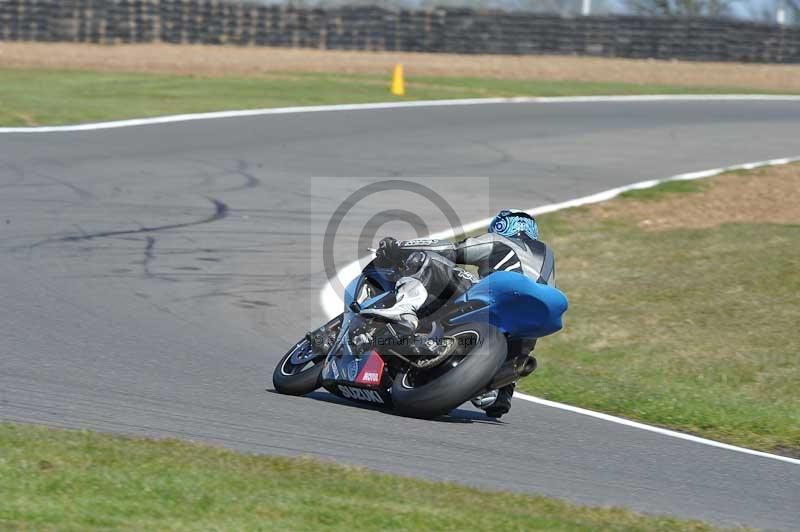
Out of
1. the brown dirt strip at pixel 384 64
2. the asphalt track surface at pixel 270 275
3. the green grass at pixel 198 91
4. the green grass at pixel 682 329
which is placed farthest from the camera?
the brown dirt strip at pixel 384 64

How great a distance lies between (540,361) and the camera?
1037 centimetres

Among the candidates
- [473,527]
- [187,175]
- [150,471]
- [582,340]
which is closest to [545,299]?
[473,527]

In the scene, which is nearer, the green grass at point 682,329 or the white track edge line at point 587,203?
the white track edge line at point 587,203

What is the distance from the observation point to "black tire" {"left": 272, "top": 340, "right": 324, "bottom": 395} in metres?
8.06

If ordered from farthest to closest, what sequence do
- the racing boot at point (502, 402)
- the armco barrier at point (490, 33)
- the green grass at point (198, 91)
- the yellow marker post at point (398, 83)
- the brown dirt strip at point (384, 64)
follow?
the armco barrier at point (490, 33) → the brown dirt strip at point (384, 64) → the yellow marker post at point (398, 83) → the green grass at point (198, 91) → the racing boot at point (502, 402)

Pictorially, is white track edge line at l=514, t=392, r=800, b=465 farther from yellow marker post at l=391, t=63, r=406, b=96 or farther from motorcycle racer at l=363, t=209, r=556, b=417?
yellow marker post at l=391, t=63, r=406, b=96

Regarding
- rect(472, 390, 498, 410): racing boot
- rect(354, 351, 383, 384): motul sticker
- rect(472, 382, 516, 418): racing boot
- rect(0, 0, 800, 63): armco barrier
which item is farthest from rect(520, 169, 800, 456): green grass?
rect(0, 0, 800, 63): armco barrier

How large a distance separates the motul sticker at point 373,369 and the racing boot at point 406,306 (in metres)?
0.29

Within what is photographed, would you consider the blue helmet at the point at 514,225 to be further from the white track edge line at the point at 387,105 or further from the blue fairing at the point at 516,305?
the white track edge line at the point at 387,105

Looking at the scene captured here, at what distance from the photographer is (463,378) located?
736cm

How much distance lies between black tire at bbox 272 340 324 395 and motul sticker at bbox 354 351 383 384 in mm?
398

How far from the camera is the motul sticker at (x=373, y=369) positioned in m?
7.68

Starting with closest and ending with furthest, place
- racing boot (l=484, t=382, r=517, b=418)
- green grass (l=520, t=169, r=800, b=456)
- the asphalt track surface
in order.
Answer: the asphalt track surface → racing boot (l=484, t=382, r=517, b=418) → green grass (l=520, t=169, r=800, b=456)

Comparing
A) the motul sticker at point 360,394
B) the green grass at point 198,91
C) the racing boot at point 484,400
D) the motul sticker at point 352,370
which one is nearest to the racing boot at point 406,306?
the motul sticker at point 352,370
